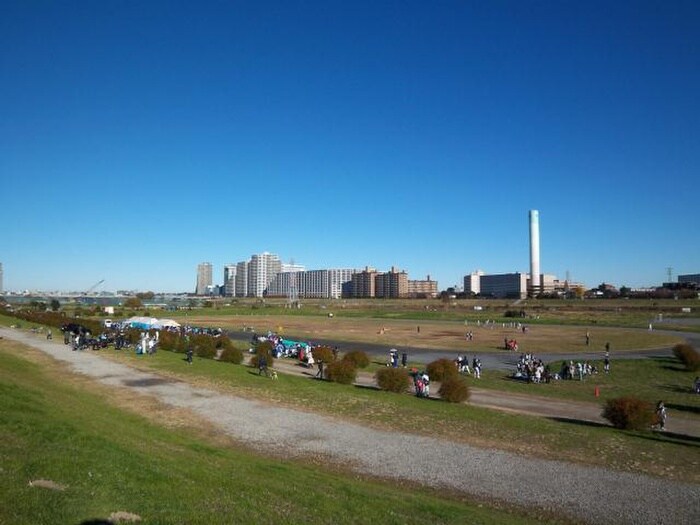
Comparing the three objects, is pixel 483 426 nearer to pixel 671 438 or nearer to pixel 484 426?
pixel 484 426

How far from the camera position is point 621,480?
1355 centimetres

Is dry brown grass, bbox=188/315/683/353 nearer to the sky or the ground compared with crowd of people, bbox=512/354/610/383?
nearer to the ground

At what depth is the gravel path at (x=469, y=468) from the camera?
11.8 meters

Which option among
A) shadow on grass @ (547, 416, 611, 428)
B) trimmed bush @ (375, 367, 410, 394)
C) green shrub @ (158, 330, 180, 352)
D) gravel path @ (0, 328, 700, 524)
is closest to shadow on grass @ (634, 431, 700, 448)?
shadow on grass @ (547, 416, 611, 428)

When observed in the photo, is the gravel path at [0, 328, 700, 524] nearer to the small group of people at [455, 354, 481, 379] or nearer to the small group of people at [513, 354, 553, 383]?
the small group of people at [455, 354, 481, 379]

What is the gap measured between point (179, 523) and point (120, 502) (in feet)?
3.92

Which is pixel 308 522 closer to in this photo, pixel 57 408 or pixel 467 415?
pixel 57 408

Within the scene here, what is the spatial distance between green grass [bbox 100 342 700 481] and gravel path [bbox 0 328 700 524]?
1118 millimetres

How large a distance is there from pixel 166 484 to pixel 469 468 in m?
8.26

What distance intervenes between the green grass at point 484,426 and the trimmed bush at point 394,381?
52 centimetres

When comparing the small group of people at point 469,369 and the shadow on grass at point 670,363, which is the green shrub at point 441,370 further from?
the shadow on grass at point 670,363

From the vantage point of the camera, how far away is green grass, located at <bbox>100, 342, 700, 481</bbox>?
51.8ft

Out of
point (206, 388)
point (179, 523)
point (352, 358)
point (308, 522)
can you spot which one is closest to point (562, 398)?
point (352, 358)

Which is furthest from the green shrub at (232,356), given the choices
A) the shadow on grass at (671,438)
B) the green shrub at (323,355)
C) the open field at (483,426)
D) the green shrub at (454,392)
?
the shadow on grass at (671,438)
